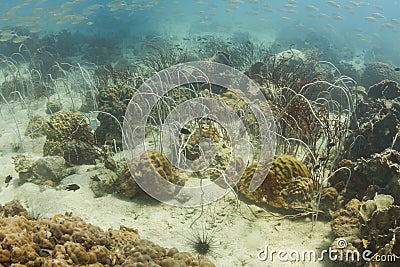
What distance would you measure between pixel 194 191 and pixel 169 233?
3.10 feet

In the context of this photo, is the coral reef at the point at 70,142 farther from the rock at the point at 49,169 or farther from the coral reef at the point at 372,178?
the coral reef at the point at 372,178

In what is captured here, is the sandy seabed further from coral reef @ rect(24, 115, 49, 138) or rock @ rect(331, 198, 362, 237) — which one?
coral reef @ rect(24, 115, 49, 138)

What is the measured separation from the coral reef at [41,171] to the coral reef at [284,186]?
3157 millimetres

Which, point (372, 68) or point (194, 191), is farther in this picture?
point (372, 68)

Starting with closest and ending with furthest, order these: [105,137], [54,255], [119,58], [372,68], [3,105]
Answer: [54,255] → [105,137] → [3,105] → [372,68] → [119,58]

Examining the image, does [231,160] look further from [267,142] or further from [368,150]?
[368,150]

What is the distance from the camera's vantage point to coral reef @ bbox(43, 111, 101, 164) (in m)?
5.60

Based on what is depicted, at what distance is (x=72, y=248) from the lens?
2764 mm

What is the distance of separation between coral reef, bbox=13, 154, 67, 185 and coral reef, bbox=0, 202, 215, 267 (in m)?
1.86

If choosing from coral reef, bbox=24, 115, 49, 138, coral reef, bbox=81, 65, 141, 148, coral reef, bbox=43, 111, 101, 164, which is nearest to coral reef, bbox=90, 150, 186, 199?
coral reef, bbox=43, 111, 101, 164

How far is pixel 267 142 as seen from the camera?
15.8 ft

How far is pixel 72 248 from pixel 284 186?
2729mm

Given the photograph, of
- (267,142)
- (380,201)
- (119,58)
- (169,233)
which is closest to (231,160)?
(267,142)

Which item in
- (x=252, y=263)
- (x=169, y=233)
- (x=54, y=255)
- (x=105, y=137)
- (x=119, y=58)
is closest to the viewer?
(x=54, y=255)
